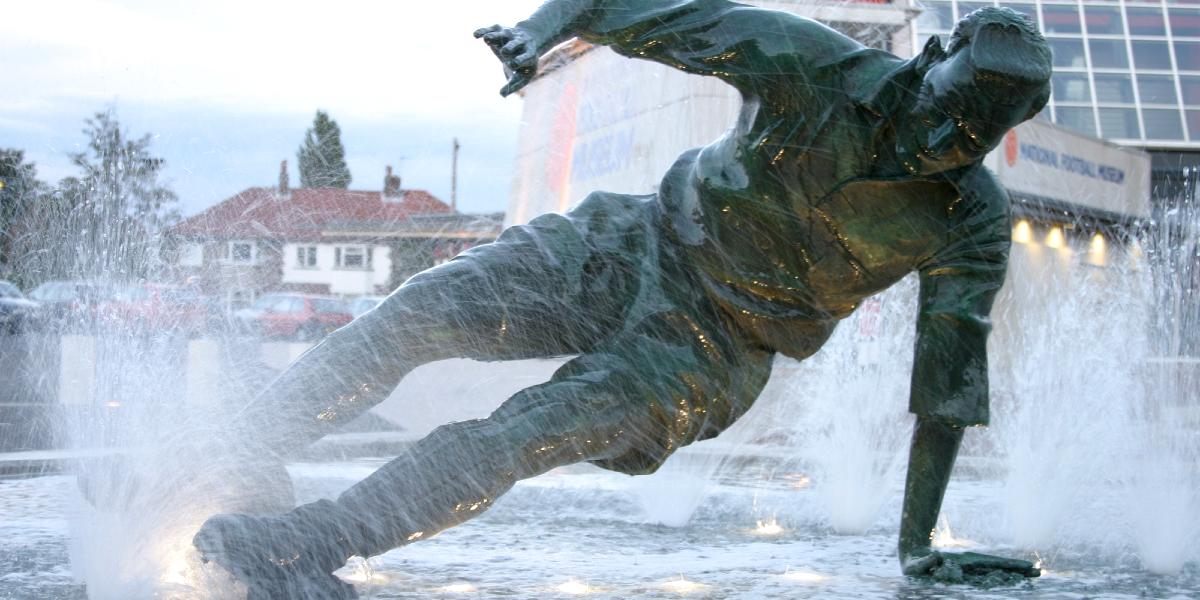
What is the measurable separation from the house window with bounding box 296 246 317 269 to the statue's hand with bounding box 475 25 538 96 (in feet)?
44.3

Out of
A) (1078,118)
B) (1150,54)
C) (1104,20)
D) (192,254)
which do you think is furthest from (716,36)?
(1150,54)

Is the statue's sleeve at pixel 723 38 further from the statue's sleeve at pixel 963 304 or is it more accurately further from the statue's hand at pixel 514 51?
the statue's sleeve at pixel 963 304

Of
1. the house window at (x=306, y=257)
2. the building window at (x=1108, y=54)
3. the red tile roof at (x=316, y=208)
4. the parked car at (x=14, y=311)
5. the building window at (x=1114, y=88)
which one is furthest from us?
the building window at (x=1108, y=54)

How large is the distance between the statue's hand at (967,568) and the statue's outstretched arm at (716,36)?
0.99m

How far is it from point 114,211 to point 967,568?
13.9 feet

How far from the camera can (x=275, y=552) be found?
1854 millimetres

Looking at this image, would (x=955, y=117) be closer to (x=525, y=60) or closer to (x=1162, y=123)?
(x=525, y=60)

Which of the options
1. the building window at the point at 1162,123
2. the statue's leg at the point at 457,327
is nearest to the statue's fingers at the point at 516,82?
the statue's leg at the point at 457,327

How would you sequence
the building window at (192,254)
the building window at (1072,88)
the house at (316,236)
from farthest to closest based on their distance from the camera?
1. the building window at (1072,88)
2. the house at (316,236)
3. the building window at (192,254)

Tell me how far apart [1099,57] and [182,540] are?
76.9ft

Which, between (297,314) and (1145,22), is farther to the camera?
(1145,22)

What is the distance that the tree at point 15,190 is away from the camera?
25.5 ft

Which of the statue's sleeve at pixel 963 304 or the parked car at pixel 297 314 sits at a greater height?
the parked car at pixel 297 314

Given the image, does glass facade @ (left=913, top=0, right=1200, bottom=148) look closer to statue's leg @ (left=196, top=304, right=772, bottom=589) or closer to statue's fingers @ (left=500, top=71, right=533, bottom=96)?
statue's leg @ (left=196, top=304, right=772, bottom=589)
